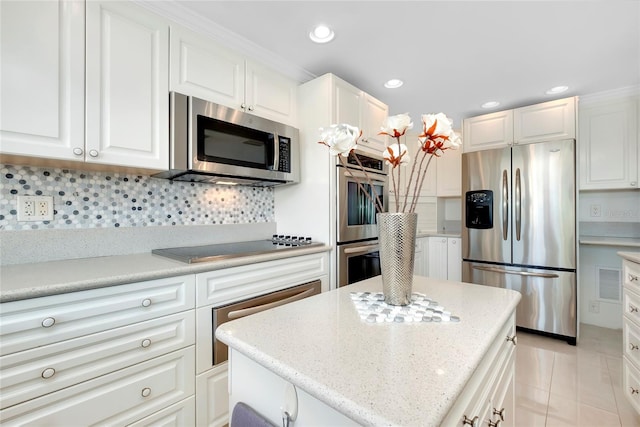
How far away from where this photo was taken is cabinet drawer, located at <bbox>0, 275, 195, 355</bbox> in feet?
3.13

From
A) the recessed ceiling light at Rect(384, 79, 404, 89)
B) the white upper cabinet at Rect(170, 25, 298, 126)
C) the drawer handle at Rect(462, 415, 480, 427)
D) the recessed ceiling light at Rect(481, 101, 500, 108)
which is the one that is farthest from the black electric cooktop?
the recessed ceiling light at Rect(481, 101, 500, 108)

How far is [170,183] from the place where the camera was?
192 centimetres

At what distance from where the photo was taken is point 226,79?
1.86 meters

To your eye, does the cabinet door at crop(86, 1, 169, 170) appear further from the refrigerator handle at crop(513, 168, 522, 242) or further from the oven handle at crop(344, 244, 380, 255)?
the refrigerator handle at crop(513, 168, 522, 242)

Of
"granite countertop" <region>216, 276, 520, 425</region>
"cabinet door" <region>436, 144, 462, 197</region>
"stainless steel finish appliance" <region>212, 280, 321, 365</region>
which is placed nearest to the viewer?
"granite countertop" <region>216, 276, 520, 425</region>

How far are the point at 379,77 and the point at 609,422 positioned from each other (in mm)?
2707

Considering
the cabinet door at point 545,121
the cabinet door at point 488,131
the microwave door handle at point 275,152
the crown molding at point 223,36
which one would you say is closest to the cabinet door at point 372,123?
the crown molding at point 223,36

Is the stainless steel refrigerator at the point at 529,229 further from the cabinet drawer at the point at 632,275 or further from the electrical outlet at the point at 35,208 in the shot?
the electrical outlet at the point at 35,208

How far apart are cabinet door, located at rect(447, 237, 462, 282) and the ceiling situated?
1.63m

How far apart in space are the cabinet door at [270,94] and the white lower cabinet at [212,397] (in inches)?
63.7

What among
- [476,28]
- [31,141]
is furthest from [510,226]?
[31,141]

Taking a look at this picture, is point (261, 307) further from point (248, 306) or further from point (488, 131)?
point (488, 131)

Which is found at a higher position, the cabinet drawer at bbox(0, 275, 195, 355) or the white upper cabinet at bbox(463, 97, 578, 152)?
the white upper cabinet at bbox(463, 97, 578, 152)

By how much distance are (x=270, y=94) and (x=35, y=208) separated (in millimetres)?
1517
